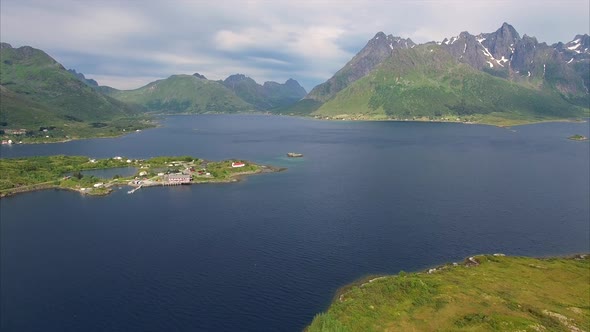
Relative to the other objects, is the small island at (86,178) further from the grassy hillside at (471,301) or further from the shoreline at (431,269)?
the grassy hillside at (471,301)

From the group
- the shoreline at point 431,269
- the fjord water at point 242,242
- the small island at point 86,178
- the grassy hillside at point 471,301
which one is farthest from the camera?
the small island at point 86,178

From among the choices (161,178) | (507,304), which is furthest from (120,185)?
(507,304)

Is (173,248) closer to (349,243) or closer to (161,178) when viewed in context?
(349,243)

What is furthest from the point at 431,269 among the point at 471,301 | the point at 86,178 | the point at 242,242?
the point at 86,178

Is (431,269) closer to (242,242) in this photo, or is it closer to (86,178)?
(242,242)

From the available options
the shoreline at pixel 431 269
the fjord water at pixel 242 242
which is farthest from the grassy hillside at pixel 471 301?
the fjord water at pixel 242 242

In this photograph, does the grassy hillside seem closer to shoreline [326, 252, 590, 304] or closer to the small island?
shoreline [326, 252, 590, 304]
